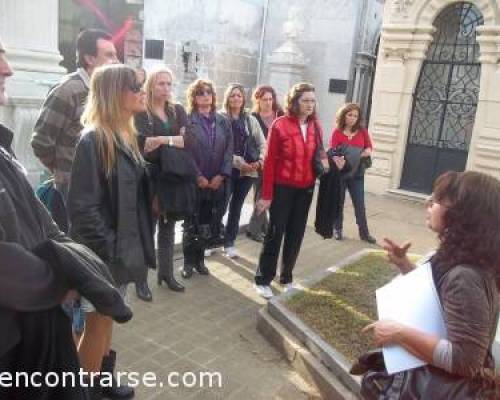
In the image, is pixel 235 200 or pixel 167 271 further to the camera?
pixel 235 200

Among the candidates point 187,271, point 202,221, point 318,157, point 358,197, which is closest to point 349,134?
point 358,197

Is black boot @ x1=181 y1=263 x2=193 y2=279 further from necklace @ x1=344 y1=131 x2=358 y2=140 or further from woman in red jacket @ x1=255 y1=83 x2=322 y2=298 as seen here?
necklace @ x1=344 y1=131 x2=358 y2=140

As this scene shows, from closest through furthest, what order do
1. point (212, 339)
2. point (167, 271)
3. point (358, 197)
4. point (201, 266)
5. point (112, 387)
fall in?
point (112, 387) → point (212, 339) → point (167, 271) → point (201, 266) → point (358, 197)

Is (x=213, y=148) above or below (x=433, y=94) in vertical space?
below

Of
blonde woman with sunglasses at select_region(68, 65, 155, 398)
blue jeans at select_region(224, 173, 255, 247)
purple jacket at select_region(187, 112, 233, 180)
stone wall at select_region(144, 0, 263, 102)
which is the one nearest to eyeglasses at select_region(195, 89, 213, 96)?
purple jacket at select_region(187, 112, 233, 180)

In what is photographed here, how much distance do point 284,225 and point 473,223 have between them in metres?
2.81

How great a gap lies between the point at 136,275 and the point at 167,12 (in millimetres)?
11044

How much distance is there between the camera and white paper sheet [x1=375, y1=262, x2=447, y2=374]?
1786 millimetres

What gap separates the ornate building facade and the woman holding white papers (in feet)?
26.8

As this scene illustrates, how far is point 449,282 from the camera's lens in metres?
1.75

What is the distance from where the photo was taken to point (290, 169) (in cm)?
435

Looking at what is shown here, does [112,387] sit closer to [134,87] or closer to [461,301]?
[134,87]

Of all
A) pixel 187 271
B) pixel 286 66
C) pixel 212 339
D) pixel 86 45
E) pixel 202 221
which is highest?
pixel 286 66

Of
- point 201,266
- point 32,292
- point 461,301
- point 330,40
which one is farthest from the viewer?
point 330,40
